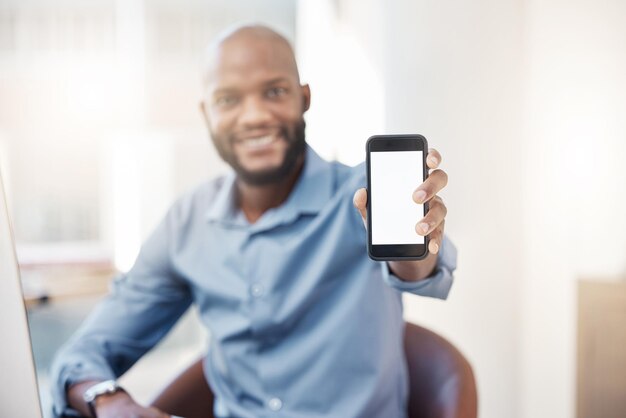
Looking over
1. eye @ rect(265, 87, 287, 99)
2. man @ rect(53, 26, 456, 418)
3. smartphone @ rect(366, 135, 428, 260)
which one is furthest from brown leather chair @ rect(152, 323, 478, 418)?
eye @ rect(265, 87, 287, 99)

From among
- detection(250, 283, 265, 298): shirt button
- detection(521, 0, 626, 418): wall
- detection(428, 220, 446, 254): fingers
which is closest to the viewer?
detection(428, 220, 446, 254): fingers

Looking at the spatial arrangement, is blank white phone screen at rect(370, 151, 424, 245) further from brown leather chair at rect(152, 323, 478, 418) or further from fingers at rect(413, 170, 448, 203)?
brown leather chair at rect(152, 323, 478, 418)

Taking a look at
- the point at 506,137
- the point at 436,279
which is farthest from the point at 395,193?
the point at 506,137

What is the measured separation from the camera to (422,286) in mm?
593

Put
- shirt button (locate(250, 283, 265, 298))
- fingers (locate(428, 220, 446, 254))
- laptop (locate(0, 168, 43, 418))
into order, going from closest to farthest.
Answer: laptop (locate(0, 168, 43, 418))
fingers (locate(428, 220, 446, 254))
shirt button (locate(250, 283, 265, 298))

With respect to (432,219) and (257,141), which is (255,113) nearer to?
(257,141)

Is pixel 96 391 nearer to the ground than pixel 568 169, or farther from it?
nearer to the ground

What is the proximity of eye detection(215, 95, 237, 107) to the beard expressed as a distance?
40 millimetres

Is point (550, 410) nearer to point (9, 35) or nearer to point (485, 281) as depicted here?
point (485, 281)

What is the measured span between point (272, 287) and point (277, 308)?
3 centimetres

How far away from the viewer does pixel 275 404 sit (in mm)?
748

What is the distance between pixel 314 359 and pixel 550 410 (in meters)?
0.30

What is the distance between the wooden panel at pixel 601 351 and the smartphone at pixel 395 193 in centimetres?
27

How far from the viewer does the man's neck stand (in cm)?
76
